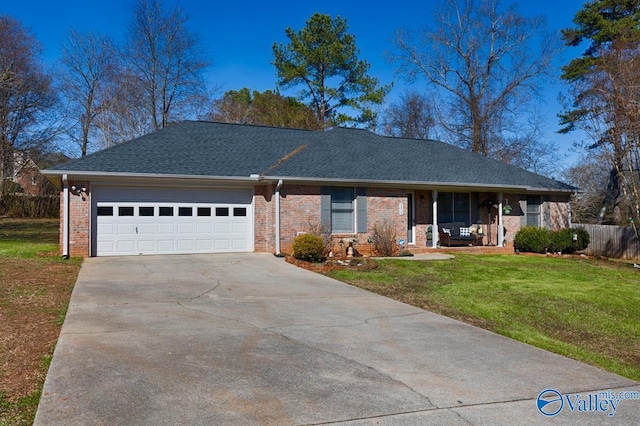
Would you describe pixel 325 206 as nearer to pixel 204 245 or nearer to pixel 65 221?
pixel 204 245

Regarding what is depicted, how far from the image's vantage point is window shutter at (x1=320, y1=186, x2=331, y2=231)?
644 inches

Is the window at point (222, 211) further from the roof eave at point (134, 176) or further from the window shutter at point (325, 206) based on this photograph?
the window shutter at point (325, 206)

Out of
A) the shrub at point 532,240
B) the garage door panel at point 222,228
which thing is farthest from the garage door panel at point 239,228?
the shrub at point 532,240

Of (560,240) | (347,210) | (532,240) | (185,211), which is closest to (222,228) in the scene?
(185,211)

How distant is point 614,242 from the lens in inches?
854

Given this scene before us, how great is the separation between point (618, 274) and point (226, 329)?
13192mm

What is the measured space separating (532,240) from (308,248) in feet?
32.3

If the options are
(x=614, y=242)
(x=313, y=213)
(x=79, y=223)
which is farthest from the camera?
(x=614, y=242)

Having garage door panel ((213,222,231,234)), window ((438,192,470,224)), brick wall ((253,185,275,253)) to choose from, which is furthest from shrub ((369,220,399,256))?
garage door panel ((213,222,231,234))

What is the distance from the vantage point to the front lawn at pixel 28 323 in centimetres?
421

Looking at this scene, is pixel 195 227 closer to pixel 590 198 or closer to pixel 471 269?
pixel 471 269

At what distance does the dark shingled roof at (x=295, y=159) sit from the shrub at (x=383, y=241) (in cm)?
167

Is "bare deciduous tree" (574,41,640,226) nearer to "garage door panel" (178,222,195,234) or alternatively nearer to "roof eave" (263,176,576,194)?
"roof eave" (263,176,576,194)

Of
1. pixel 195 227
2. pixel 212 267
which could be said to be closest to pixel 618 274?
pixel 212 267
